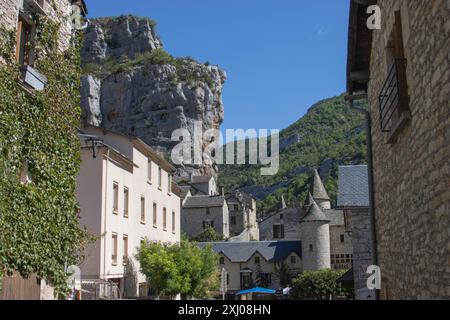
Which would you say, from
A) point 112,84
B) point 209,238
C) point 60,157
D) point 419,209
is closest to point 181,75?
point 112,84

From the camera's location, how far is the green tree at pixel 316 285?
4694cm

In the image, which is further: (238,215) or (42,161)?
(238,215)

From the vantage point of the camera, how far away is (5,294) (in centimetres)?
918

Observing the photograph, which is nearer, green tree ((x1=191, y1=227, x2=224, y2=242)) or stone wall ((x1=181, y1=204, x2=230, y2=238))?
green tree ((x1=191, y1=227, x2=224, y2=242))

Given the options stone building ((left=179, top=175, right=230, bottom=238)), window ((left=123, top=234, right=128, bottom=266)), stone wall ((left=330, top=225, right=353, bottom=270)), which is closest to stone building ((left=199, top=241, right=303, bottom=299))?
stone wall ((left=330, top=225, right=353, bottom=270))

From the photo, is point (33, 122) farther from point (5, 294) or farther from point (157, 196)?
point (157, 196)

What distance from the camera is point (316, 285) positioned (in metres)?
47.3

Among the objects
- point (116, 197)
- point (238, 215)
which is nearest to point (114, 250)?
point (116, 197)

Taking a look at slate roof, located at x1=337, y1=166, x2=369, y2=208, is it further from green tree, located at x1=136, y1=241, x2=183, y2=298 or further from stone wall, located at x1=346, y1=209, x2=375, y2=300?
green tree, located at x1=136, y1=241, x2=183, y2=298

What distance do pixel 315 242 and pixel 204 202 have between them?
23178 mm

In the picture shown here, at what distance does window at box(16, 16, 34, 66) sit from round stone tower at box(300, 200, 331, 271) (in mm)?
48770

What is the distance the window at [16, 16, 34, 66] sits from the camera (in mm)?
10941

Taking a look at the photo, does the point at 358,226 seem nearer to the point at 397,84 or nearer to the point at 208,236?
the point at 397,84

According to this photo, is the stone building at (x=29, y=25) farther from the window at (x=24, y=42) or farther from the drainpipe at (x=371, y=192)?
the drainpipe at (x=371, y=192)
